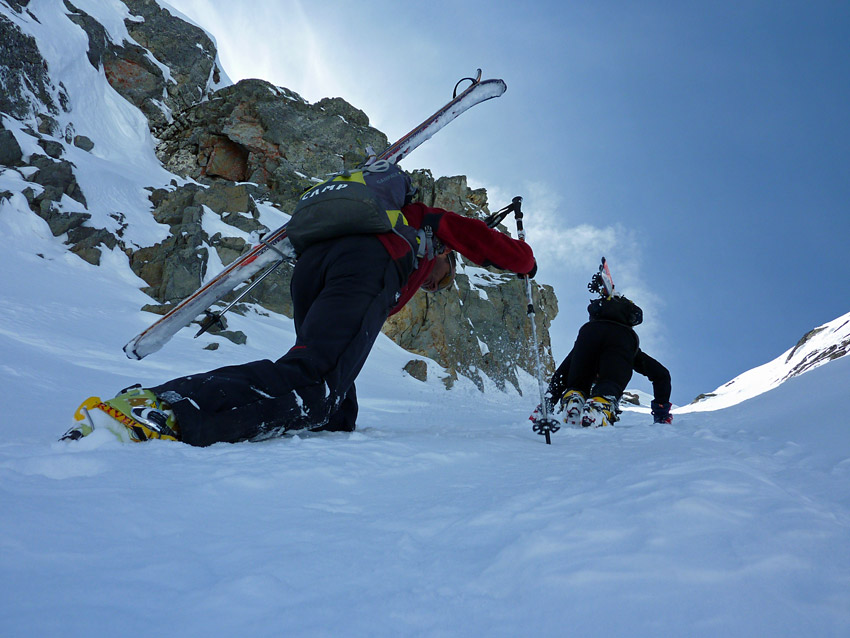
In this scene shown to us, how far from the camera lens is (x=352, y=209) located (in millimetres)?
2332

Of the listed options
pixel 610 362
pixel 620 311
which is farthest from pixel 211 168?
pixel 610 362

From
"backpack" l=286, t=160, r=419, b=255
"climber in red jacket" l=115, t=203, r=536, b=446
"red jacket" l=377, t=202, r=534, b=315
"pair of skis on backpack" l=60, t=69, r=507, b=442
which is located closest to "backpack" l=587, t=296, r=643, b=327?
"climber in red jacket" l=115, t=203, r=536, b=446

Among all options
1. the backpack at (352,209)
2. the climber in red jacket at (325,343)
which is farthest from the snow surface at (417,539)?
the backpack at (352,209)

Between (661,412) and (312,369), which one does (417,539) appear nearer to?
(312,369)

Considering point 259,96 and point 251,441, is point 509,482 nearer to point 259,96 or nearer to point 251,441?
point 251,441

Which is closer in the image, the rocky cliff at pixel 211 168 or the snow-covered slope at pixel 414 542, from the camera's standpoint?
the snow-covered slope at pixel 414 542

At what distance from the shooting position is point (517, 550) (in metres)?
0.78

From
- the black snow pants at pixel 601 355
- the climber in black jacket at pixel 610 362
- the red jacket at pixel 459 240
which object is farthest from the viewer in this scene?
the black snow pants at pixel 601 355

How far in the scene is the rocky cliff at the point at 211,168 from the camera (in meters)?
14.9

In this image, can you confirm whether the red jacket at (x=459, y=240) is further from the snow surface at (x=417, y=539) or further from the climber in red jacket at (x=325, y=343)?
the snow surface at (x=417, y=539)

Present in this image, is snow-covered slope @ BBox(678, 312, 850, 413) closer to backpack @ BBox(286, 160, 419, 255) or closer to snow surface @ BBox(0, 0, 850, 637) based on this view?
backpack @ BBox(286, 160, 419, 255)

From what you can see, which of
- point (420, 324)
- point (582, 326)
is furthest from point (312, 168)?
point (582, 326)

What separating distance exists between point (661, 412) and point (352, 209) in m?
3.58

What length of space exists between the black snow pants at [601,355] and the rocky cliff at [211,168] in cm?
1282
